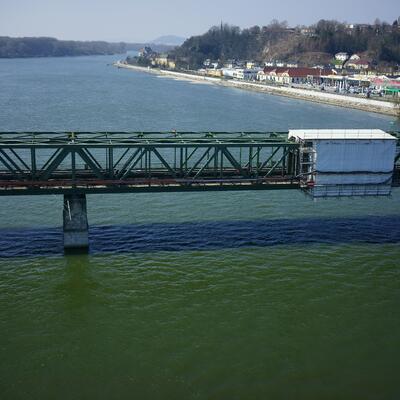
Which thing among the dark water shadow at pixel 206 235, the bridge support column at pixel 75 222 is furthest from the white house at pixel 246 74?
the bridge support column at pixel 75 222

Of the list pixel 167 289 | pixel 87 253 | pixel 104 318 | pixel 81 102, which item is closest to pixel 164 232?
pixel 87 253

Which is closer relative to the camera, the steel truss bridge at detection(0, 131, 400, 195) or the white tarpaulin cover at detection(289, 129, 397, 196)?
the steel truss bridge at detection(0, 131, 400, 195)

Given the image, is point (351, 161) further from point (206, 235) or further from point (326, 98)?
point (326, 98)

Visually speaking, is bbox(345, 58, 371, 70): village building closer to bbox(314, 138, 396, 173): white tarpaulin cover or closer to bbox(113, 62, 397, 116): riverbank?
bbox(113, 62, 397, 116): riverbank

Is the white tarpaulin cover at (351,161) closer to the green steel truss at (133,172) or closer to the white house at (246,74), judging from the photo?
the green steel truss at (133,172)

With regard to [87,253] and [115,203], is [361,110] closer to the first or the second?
[115,203]

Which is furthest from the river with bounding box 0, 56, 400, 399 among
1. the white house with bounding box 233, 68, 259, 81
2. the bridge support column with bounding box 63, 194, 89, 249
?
the white house with bounding box 233, 68, 259, 81

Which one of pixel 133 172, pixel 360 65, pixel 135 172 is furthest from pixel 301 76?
pixel 133 172
